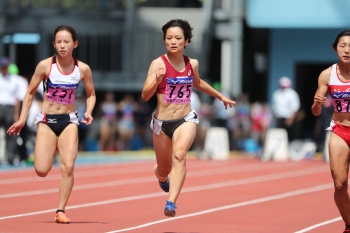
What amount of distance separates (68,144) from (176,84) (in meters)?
1.47

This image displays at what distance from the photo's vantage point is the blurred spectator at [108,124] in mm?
30812

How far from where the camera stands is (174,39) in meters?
11.2

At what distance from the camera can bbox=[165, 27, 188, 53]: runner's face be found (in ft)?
36.6

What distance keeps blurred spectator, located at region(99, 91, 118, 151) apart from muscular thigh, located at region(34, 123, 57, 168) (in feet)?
61.9

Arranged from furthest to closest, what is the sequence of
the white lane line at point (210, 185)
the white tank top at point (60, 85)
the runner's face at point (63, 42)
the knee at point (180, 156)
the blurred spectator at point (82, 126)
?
the blurred spectator at point (82, 126) → the white lane line at point (210, 185) → the white tank top at point (60, 85) → the runner's face at point (63, 42) → the knee at point (180, 156)

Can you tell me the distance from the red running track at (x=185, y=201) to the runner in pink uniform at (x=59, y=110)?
680mm

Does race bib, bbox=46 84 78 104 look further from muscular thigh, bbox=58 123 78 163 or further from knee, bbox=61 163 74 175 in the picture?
knee, bbox=61 163 74 175

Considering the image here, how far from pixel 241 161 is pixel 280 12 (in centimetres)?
593

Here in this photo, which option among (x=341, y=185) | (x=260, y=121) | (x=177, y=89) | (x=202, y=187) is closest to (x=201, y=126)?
(x=260, y=121)

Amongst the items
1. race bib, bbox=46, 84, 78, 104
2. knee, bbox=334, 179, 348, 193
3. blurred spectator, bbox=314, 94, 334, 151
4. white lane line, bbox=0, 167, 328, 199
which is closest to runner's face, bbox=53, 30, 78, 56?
race bib, bbox=46, 84, 78, 104

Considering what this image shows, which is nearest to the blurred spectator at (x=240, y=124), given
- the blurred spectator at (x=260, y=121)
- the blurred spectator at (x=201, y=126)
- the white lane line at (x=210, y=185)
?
the blurred spectator at (x=260, y=121)

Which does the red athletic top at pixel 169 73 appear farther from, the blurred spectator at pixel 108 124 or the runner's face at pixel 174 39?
the blurred spectator at pixel 108 124

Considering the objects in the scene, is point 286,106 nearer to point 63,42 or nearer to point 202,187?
point 202,187

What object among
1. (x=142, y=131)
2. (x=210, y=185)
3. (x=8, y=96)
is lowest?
(x=142, y=131)
